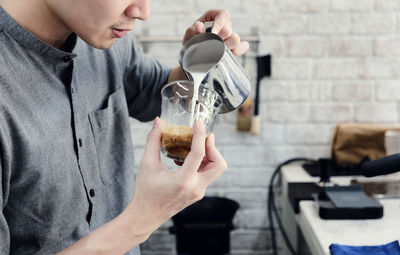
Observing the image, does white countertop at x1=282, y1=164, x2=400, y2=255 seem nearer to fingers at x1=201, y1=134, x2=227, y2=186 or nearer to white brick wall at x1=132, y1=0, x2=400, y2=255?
fingers at x1=201, y1=134, x2=227, y2=186

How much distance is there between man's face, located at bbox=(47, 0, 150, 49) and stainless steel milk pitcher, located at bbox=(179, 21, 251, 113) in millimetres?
142

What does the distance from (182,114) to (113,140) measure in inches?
14.2

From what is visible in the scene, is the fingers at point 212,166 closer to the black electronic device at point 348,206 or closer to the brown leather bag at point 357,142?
the black electronic device at point 348,206

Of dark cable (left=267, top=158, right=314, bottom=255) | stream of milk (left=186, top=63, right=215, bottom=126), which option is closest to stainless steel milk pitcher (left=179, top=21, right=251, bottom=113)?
stream of milk (left=186, top=63, right=215, bottom=126)

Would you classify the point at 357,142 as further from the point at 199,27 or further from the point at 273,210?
the point at 199,27

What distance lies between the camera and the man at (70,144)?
769 millimetres

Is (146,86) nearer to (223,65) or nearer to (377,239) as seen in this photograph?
(223,65)

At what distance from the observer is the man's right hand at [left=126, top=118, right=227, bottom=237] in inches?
28.5

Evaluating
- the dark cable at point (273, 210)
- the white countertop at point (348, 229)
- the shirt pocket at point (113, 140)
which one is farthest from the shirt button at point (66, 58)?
the dark cable at point (273, 210)

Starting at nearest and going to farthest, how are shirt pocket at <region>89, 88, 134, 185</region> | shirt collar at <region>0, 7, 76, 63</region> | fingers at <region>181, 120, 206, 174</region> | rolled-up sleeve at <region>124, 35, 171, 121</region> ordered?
fingers at <region>181, 120, 206, 174</region>, shirt collar at <region>0, 7, 76, 63</region>, shirt pocket at <region>89, 88, 134, 185</region>, rolled-up sleeve at <region>124, 35, 171, 121</region>

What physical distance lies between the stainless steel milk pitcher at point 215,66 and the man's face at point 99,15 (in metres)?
0.14

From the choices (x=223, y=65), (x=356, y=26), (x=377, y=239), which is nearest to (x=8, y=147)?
(x=223, y=65)

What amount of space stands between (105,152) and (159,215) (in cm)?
38

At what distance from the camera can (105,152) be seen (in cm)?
111
